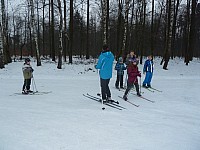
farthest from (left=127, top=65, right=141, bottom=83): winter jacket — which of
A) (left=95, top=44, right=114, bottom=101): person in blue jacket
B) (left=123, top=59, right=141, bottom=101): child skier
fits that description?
(left=95, top=44, right=114, bottom=101): person in blue jacket

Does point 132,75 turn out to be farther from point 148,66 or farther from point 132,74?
point 148,66

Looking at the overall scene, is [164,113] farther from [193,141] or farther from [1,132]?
[1,132]

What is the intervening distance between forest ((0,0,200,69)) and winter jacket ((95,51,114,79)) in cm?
1265

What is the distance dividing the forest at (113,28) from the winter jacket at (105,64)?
41.5 ft

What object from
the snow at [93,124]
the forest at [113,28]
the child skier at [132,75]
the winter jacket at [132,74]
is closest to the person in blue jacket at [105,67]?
the snow at [93,124]

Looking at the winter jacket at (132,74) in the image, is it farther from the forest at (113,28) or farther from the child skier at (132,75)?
the forest at (113,28)

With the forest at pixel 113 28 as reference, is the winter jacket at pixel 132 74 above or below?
below

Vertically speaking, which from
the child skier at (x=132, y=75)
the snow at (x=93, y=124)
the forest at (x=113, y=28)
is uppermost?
the forest at (x=113, y=28)

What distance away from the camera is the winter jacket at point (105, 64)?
27.1 feet

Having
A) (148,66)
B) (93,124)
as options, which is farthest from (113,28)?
(93,124)

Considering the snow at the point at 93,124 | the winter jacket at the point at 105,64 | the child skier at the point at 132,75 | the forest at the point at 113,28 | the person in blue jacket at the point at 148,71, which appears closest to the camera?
the snow at the point at 93,124

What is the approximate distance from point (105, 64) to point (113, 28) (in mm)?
37812

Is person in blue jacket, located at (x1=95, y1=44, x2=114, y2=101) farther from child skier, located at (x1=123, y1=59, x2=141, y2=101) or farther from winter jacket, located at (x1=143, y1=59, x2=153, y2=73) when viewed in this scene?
winter jacket, located at (x1=143, y1=59, x2=153, y2=73)

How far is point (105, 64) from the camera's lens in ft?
27.4
